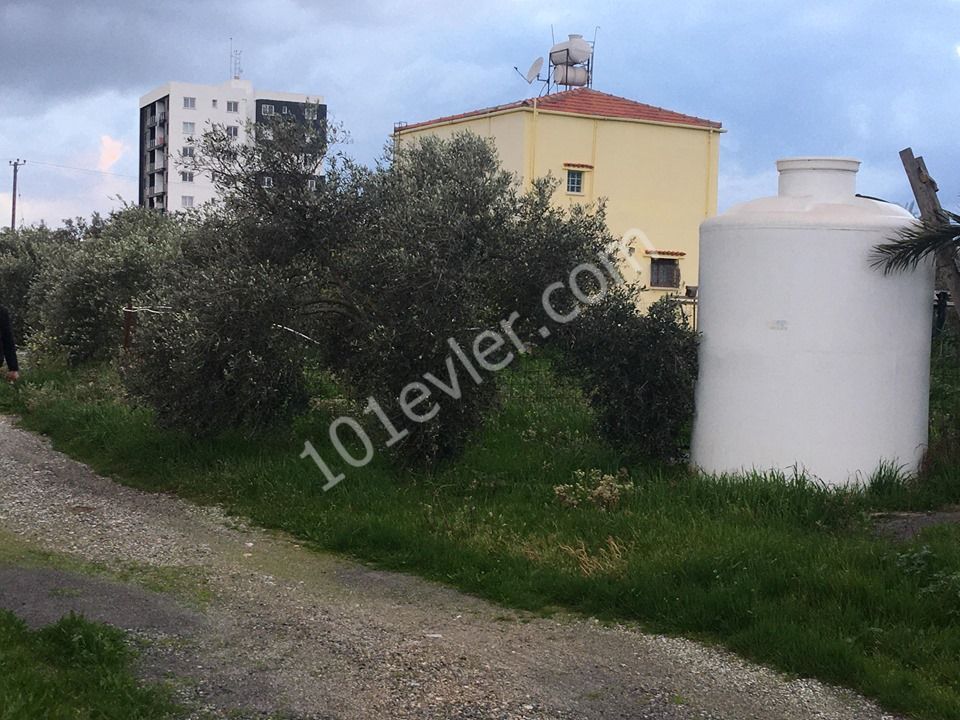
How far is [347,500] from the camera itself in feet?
29.1

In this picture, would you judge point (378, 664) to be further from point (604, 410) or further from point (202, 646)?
point (604, 410)

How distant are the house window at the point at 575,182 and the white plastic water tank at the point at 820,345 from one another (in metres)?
21.4

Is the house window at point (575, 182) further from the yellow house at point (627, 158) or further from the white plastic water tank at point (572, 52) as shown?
the white plastic water tank at point (572, 52)

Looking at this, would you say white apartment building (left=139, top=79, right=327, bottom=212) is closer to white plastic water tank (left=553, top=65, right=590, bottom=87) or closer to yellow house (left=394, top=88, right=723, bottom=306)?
white plastic water tank (left=553, top=65, right=590, bottom=87)

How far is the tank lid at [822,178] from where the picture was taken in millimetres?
9031

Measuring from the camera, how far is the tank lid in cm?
903

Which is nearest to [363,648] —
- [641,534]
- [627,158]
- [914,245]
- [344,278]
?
[641,534]

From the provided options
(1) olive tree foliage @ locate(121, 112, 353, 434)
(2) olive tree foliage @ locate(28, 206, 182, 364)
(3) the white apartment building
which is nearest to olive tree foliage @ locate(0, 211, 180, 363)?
(2) olive tree foliage @ locate(28, 206, 182, 364)

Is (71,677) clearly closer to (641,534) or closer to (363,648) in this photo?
(363,648)

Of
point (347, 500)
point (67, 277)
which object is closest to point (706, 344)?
point (347, 500)

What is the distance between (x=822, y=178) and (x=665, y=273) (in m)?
22.9

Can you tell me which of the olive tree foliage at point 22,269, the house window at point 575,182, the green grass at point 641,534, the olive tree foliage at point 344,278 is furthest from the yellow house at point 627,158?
the olive tree foliage at point 344,278

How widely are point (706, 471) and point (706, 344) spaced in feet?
3.58

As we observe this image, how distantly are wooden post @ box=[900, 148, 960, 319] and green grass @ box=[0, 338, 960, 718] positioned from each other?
4.05ft
